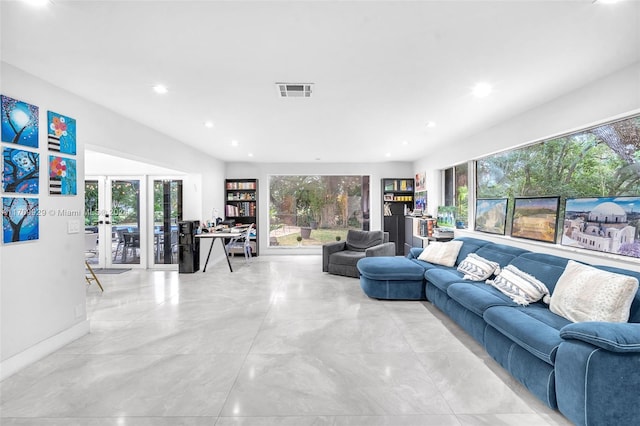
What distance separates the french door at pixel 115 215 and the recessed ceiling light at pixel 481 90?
20.2ft

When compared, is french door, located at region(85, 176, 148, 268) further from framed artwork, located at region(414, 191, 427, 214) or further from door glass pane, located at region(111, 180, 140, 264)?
framed artwork, located at region(414, 191, 427, 214)

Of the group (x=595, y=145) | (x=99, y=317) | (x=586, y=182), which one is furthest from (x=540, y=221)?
(x=99, y=317)

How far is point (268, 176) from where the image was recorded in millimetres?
7988

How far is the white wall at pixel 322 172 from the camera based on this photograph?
7.89 meters

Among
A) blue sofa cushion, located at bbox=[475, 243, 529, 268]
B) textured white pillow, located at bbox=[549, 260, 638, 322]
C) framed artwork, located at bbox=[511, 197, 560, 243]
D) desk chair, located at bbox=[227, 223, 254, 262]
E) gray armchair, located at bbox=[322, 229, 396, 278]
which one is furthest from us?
desk chair, located at bbox=[227, 223, 254, 262]

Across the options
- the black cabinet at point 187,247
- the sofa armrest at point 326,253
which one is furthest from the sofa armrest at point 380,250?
the black cabinet at point 187,247

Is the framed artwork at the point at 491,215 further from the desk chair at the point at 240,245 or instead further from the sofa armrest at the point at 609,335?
the desk chair at the point at 240,245

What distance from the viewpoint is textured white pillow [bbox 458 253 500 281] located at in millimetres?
3398

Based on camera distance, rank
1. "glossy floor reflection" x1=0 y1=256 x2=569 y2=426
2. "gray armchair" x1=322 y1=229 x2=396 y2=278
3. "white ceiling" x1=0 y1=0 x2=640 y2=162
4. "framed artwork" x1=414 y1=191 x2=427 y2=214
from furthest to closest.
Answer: "framed artwork" x1=414 y1=191 x2=427 y2=214 < "gray armchair" x1=322 y1=229 x2=396 y2=278 < "glossy floor reflection" x1=0 y1=256 x2=569 y2=426 < "white ceiling" x1=0 y1=0 x2=640 y2=162

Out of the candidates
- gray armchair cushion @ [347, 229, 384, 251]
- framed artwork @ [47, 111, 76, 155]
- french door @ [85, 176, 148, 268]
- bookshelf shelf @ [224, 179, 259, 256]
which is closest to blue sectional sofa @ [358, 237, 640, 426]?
gray armchair cushion @ [347, 229, 384, 251]

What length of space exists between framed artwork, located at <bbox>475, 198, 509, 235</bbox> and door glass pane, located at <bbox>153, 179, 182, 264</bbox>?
5.84 m

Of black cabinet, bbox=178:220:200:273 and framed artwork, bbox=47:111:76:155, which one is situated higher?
framed artwork, bbox=47:111:76:155

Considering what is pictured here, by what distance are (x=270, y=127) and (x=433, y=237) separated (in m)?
3.68

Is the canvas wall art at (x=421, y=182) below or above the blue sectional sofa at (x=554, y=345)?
above
